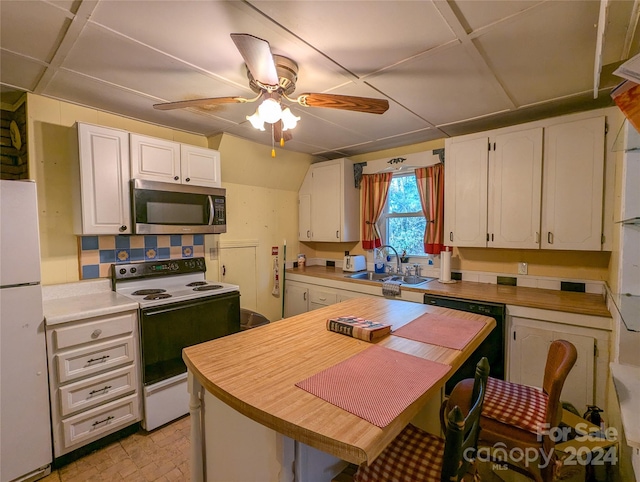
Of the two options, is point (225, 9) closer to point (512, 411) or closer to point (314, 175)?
point (512, 411)

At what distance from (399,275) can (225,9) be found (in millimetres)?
2800

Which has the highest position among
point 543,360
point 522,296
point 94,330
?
point 522,296

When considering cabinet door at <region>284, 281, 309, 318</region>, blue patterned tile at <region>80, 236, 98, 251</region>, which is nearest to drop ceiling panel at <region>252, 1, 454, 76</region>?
blue patterned tile at <region>80, 236, 98, 251</region>

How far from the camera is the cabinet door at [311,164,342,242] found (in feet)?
12.0

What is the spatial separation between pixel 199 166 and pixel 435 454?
2719mm

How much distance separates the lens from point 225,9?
1.27 m

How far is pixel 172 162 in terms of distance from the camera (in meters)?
2.58

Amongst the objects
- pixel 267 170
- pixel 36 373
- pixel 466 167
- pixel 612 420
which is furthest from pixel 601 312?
pixel 36 373

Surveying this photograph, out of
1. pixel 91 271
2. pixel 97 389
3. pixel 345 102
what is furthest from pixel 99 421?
pixel 345 102

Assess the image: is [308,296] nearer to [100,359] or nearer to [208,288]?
A: [208,288]

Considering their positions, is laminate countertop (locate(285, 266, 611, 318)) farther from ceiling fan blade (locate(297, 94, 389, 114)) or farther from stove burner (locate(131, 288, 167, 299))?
stove burner (locate(131, 288, 167, 299))

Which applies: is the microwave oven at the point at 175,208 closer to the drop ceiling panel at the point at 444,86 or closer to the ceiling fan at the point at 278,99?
the ceiling fan at the point at 278,99

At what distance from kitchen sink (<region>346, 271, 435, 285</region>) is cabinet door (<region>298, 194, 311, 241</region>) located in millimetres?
894

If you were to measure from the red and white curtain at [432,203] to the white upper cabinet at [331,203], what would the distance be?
0.84 meters
